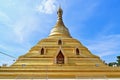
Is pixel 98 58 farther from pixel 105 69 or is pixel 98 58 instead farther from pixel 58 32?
pixel 58 32

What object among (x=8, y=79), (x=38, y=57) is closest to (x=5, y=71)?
(x=8, y=79)

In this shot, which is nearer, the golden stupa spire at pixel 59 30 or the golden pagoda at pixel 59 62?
the golden pagoda at pixel 59 62

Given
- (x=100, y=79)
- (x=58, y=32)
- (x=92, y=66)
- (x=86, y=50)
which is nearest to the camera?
(x=100, y=79)

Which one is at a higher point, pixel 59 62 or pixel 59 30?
pixel 59 30

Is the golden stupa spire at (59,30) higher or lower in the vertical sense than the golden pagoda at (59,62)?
higher

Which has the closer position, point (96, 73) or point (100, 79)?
point (100, 79)

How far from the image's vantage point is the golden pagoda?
81.3ft

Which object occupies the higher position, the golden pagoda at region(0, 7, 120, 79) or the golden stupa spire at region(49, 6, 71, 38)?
the golden stupa spire at region(49, 6, 71, 38)

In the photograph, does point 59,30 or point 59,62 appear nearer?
point 59,62

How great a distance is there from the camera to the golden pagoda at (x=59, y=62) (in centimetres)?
2477

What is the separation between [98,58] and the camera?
98.9 ft

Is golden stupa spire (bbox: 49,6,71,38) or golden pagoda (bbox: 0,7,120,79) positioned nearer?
golden pagoda (bbox: 0,7,120,79)

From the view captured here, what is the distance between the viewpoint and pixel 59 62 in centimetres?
2886

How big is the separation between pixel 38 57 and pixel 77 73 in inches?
259
